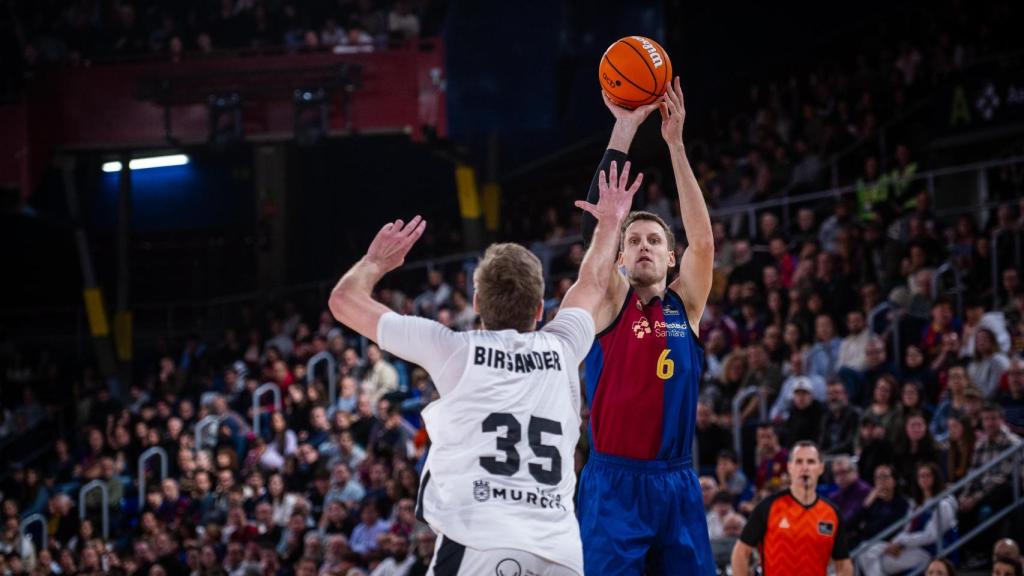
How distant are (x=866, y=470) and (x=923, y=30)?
11.6m

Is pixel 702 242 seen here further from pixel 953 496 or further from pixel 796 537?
pixel 953 496

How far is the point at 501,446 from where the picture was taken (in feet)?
16.6

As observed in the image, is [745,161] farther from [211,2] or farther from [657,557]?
[657,557]

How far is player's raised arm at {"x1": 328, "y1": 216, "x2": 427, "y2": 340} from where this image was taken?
5.11 metres

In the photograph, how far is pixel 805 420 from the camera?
491 inches

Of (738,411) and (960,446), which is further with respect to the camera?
(738,411)

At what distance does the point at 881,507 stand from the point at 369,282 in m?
7.05

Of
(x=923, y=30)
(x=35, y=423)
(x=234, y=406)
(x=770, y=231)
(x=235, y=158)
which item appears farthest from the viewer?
(x=235, y=158)

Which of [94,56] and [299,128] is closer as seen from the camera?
[299,128]

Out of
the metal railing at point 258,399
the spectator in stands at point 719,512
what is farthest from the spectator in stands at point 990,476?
the metal railing at point 258,399

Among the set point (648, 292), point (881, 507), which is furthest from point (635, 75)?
point (881, 507)

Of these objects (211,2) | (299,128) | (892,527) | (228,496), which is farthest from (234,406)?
(892,527)

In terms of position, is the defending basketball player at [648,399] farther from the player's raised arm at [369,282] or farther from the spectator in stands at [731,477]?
the spectator in stands at [731,477]

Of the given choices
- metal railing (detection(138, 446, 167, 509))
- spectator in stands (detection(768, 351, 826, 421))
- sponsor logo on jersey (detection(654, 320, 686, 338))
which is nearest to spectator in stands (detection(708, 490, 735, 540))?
spectator in stands (detection(768, 351, 826, 421))
